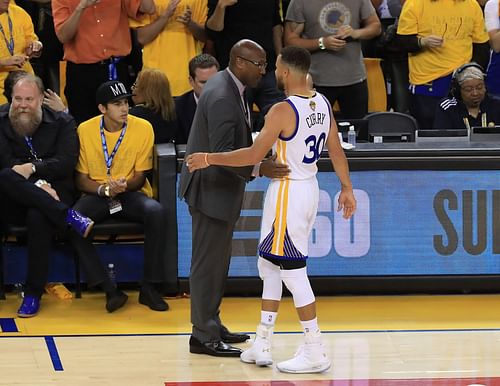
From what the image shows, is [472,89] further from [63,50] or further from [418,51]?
[63,50]

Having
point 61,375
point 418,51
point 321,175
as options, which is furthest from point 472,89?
point 61,375

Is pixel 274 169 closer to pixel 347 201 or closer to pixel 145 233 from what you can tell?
pixel 347 201

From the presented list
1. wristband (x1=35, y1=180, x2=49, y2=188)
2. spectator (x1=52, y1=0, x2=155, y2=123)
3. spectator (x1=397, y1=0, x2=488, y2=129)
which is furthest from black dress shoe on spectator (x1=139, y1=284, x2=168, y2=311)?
spectator (x1=397, y1=0, x2=488, y2=129)

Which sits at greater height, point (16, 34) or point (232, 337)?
point (16, 34)

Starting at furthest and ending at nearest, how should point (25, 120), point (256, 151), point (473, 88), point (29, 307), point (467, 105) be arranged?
point (467, 105)
point (473, 88)
point (25, 120)
point (29, 307)
point (256, 151)

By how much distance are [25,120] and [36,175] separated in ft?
1.38

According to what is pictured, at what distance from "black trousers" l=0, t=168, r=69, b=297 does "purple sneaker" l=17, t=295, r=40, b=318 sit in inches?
1.6

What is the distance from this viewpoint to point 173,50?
10258 millimetres

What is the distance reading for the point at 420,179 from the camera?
8570 millimetres

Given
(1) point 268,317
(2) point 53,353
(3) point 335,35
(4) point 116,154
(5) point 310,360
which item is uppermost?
(3) point 335,35

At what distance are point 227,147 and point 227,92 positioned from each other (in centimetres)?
34

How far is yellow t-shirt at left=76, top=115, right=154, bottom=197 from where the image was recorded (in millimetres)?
8617

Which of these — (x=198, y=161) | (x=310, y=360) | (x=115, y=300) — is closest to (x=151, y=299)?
(x=115, y=300)

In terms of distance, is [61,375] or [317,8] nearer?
[61,375]
